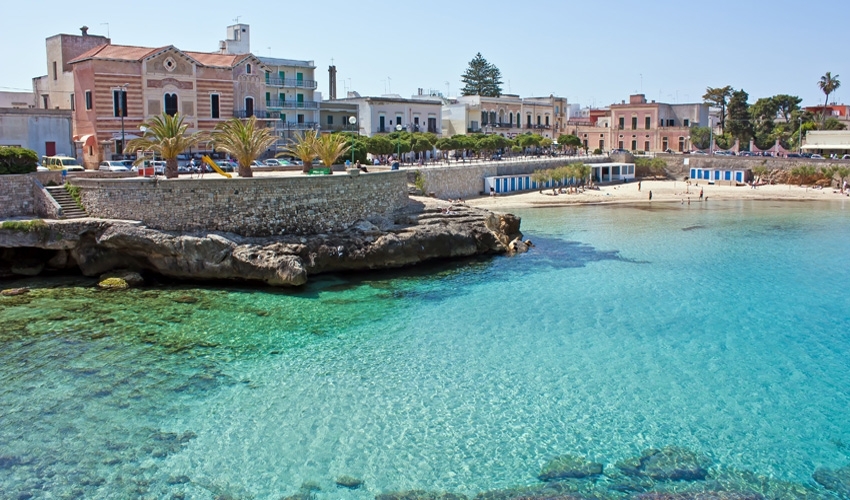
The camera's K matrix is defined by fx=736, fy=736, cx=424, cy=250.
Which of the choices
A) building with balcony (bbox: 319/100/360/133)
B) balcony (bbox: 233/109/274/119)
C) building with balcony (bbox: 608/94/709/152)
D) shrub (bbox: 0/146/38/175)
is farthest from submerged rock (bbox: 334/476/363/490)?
building with balcony (bbox: 608/94/709/152)

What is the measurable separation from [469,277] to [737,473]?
1609cm

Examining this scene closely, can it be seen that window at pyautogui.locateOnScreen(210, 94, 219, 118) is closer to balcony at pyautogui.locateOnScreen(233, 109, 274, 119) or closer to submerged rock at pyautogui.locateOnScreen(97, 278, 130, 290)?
balcony at pyautogui.locateOnScreen(233, 109, 274, 119)

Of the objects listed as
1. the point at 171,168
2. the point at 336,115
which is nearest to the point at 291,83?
the point at 336,115

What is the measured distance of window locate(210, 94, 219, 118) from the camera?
4522 cm

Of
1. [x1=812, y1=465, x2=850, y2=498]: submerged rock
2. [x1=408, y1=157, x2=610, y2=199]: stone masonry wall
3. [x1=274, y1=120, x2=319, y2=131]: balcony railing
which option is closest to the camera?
[x1=812, y1=465, x2=850, y2=498]: submerged rock

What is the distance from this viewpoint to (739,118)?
81.8m

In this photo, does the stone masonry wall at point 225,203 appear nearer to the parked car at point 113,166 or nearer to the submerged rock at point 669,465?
the parked car at point 113,166

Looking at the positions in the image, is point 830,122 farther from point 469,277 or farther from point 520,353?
point 520,353

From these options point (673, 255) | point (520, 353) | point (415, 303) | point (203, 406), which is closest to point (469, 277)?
point (415, 303)

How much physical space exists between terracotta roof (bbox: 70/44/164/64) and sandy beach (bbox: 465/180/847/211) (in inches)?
876

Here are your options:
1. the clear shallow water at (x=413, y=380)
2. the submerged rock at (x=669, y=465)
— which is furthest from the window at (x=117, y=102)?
the submerged rock at (x=669, y=465)

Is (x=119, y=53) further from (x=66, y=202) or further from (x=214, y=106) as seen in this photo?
(x=66, y=202)

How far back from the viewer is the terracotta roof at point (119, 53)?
1630 inches

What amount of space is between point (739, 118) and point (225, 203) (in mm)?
69325
